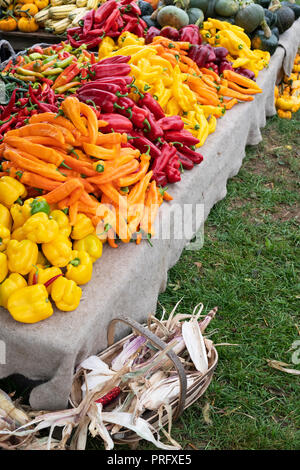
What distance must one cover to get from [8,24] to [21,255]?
525 centimetres

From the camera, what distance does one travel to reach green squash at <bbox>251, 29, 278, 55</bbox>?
5.77m

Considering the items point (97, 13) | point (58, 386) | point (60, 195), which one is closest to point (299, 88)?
point (97, 13)

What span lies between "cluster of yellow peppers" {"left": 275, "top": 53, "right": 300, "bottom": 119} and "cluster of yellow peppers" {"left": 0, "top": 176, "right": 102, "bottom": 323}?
188 inches

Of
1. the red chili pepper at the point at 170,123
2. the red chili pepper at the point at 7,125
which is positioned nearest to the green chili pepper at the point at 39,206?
the red chili pepper at the point at 7,125

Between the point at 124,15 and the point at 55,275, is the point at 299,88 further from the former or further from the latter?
the point at 55,275

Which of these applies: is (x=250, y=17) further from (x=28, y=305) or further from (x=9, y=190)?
(x=28, y=305)

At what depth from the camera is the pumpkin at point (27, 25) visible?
6234mm

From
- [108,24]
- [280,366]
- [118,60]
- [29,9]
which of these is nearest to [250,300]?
[280,366]

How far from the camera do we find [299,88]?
6895 millimetres

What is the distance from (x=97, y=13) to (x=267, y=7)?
3.05 metres

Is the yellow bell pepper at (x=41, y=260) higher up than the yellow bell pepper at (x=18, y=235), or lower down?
lower down

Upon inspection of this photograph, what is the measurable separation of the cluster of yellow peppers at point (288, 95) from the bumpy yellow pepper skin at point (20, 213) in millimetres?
4884

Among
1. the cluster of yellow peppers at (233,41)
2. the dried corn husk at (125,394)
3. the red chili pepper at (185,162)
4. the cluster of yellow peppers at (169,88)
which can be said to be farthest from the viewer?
the cluster of yellow peppers at (233,41)

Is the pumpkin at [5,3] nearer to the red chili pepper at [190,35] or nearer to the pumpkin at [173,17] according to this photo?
the pumpkin at [173,17]
